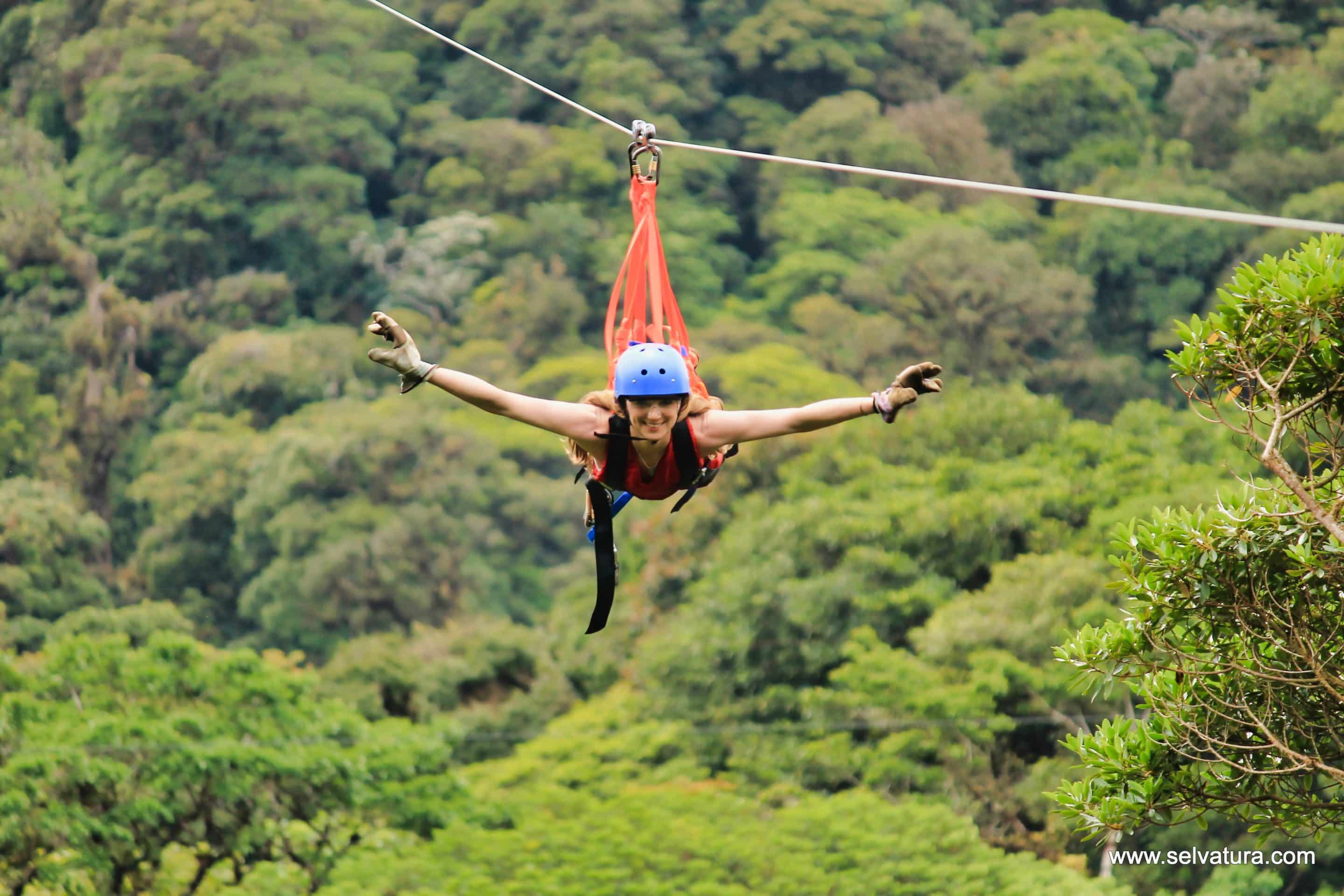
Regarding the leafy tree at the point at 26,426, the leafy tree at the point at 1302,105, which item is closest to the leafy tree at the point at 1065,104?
the leafy tree at the point at 1302,105

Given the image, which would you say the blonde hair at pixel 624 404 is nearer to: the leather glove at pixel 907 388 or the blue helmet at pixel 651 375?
the blue helmet at pixel 651 375

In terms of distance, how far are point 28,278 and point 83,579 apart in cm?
805

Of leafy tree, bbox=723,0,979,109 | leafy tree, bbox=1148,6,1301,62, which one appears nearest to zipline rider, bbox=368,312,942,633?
leafy tree, bbox=723,0,979,109

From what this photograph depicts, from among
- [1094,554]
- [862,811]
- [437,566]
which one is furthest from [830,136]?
[862,811]

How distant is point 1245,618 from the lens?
5.37 meters

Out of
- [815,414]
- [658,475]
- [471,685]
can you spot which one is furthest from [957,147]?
[815,414]

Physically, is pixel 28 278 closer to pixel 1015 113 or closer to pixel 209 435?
pixel 209 435

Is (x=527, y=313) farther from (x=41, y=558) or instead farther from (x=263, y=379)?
(x=41, y=558)

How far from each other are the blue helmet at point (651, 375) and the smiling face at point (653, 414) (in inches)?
1.0

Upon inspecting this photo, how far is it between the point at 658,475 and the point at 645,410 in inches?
9.2

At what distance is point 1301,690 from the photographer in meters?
5.48

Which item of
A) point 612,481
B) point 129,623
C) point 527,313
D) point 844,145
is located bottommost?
point 129,623

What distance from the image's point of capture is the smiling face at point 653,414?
4.63 m

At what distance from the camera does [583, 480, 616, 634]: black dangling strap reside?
5.05 m
